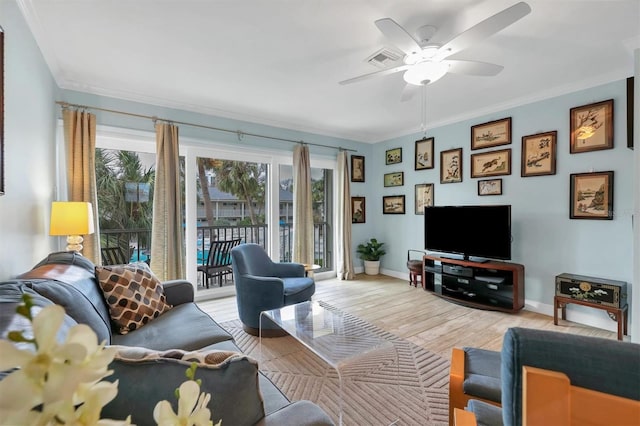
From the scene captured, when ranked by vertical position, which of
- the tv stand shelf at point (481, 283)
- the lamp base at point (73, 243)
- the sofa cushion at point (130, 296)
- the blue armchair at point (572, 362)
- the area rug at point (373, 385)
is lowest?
the area rug at point (373, 385)

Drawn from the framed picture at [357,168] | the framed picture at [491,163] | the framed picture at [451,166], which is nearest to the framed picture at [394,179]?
the framed picture at [357,168]

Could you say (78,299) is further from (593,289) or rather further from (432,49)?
(593,289)

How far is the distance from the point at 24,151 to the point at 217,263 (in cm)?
260

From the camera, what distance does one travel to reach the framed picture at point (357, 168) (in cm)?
545

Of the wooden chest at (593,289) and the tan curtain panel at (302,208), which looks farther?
the tan curtain panel at (302,208)

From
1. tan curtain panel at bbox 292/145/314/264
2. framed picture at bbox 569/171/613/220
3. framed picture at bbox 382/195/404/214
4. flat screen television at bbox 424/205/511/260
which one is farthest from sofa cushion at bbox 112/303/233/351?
framed picture at bbox 382/195/404/214

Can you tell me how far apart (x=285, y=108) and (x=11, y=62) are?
262 centimetres

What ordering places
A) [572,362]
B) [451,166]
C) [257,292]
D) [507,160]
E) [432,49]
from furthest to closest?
[451,166]
[507,160]
[257,292]
[432,49]
[572,362]

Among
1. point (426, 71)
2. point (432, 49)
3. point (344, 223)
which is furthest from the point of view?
point (344, 223)

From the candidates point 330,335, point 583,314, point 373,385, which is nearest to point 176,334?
point 330,335

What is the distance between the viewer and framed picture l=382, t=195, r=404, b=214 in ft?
16.8

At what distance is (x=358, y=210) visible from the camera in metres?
5.51

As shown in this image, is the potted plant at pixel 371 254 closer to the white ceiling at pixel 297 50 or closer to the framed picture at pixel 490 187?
the framed picture at pixel 490 187

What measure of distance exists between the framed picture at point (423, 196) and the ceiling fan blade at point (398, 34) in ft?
9.36
